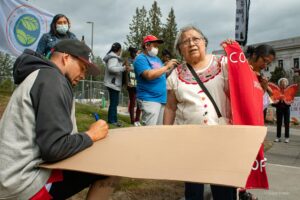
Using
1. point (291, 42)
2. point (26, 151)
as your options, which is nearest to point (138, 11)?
point (291, 42)

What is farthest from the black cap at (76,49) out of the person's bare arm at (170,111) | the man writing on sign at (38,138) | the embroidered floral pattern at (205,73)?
the person's bare arm at (170,111)

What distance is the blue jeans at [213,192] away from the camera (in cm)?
293

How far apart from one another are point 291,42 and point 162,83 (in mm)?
81223

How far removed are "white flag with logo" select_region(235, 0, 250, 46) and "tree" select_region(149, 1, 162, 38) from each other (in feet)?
135

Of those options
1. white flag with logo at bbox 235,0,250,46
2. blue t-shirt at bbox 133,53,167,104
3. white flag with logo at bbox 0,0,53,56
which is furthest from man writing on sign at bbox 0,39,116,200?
white flag with logo at bbox 0,0,53,56

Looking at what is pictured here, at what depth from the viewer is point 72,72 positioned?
2303 mm

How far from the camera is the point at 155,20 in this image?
4984 cm

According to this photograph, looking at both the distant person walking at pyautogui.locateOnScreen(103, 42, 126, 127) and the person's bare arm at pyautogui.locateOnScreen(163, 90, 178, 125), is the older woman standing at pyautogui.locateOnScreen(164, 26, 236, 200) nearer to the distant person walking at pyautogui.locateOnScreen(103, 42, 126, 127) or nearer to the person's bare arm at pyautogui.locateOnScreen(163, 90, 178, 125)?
the person's bare arm at pyautogui.locateOnScreen(163, 90, 178, 125)

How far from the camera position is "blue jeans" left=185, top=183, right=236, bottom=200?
293 centimetres

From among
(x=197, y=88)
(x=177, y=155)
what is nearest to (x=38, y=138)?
(x=177, y=155)

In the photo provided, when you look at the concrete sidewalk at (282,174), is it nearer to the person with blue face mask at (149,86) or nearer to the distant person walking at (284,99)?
the distant person walking at (284,99)

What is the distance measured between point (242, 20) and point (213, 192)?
16.8ft

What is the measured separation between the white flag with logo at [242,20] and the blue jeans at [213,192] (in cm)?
415

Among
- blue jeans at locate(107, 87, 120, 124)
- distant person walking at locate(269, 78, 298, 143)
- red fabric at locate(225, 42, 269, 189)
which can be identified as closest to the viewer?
red fabric at locate(225, 42, 269, 189)
